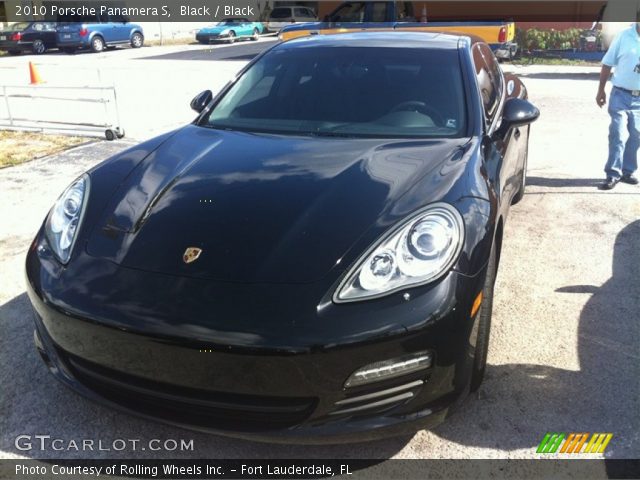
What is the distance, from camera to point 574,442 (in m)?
2.38

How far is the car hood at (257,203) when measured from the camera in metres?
2.20

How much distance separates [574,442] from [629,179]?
4111mm

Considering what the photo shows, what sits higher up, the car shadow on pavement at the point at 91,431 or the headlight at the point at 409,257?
the headlight at the point at 409,257

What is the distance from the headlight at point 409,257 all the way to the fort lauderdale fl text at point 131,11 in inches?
1009

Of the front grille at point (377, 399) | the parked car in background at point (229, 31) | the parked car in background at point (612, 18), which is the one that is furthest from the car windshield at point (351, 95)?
the parked car in background at point (229, 31)

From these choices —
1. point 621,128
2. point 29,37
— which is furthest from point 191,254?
point 29,37

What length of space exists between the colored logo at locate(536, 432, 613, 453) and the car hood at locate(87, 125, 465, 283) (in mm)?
1143

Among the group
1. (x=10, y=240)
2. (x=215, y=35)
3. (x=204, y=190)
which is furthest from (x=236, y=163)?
(x=215, y=35)

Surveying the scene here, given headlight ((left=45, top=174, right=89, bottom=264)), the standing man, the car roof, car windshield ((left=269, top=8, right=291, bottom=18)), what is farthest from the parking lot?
car windshield ((left=269, top=8, right=291, bottom=18))

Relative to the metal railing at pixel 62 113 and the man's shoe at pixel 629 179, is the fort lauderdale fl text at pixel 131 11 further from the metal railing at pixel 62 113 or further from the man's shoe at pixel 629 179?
the man's shoe at pixel 629 179

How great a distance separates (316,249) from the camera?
2205mm

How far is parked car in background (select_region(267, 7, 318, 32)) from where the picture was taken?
26438 millimetres

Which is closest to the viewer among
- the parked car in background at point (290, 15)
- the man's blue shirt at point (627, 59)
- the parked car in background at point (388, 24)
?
the man's blue shirt at point (627, 59)
